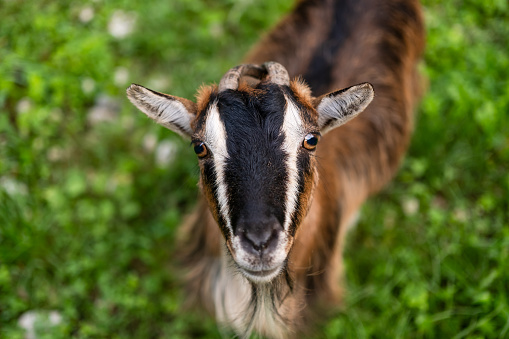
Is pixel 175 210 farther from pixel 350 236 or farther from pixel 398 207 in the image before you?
pixel 398 207

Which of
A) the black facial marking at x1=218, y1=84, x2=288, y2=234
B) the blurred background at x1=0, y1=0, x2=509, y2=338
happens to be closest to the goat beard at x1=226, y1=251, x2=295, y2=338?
the black facial marking at x1=218, y1=84, x2=288, y2=234

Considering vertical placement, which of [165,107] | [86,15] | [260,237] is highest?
[86,15]

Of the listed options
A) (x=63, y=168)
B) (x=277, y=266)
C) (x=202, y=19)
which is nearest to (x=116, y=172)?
(x=63, y=168)

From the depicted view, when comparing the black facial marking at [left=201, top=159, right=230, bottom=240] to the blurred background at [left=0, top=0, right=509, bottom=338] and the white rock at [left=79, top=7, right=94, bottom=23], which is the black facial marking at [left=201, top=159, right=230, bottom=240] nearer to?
the blurred background at [left=0, top=0, right=509, bottom=338]

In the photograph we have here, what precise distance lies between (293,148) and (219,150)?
36 cm

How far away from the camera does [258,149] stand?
6.52ft

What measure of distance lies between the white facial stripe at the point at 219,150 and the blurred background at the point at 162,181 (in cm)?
92

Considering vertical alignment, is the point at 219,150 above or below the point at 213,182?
above

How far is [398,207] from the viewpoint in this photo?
405cm

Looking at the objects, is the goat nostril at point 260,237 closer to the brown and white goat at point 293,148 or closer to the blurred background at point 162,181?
the brown and white goat at point 293,148

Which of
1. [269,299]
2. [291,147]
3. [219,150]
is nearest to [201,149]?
[219,150]

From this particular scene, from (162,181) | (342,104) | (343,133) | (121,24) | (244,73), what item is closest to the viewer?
→ (342,104)

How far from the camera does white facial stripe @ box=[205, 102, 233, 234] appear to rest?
2014mm

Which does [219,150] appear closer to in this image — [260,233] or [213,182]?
[213,182]
